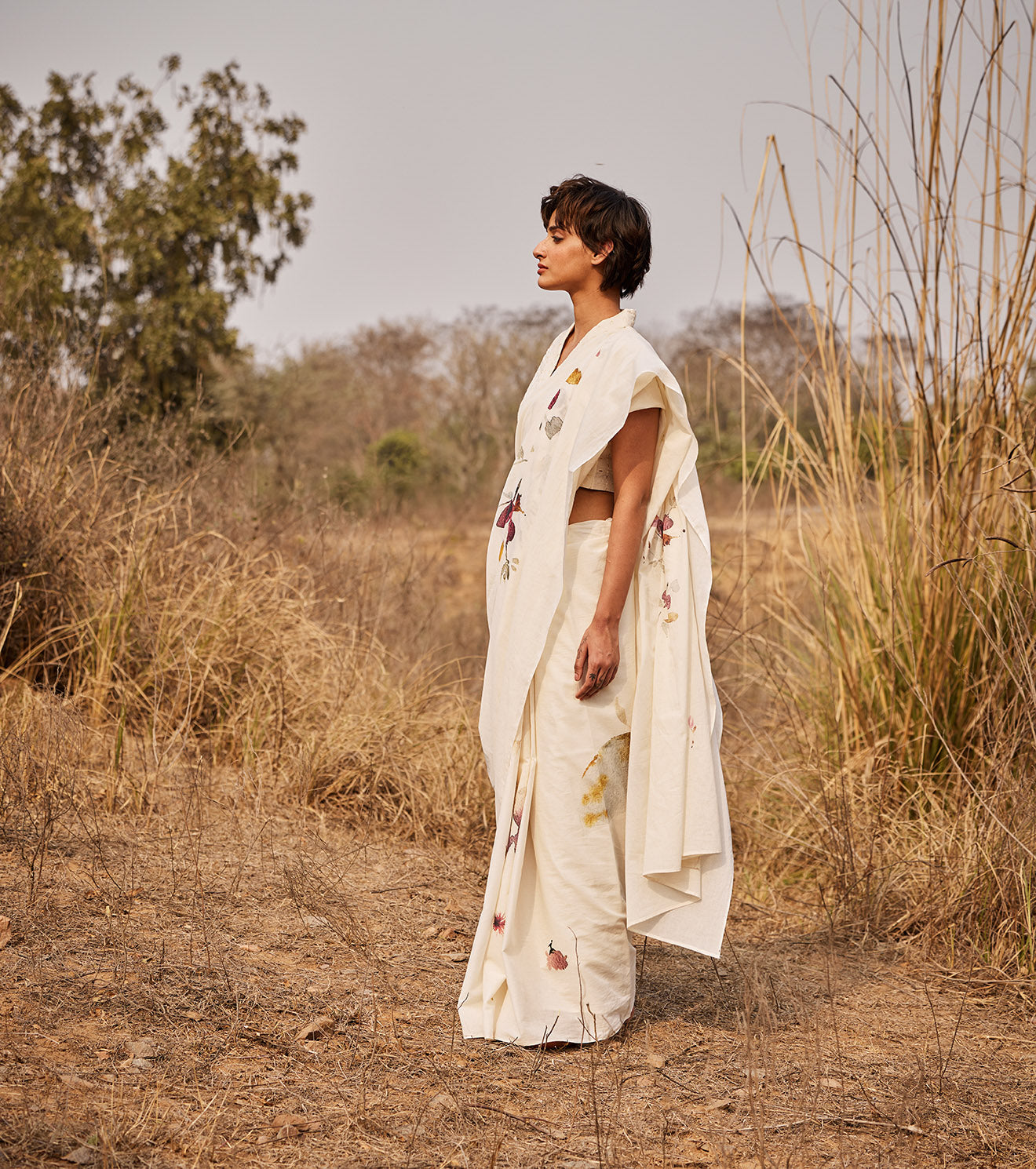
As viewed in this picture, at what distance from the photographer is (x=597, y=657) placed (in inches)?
83.2

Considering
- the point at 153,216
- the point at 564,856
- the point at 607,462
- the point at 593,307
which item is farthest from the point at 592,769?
the point at 153,216

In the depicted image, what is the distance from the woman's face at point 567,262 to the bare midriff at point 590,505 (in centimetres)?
43

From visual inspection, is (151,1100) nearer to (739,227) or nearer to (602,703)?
(602,703)

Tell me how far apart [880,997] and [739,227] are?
2306 mm

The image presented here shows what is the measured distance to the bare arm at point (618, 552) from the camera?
6.95 ft

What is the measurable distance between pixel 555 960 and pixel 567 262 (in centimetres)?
140

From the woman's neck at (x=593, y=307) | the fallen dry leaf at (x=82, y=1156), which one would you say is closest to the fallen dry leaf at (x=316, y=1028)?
the fallen dry leaf at (x=82, y=1156)

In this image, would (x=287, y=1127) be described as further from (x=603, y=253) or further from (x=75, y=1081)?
(x=603, y=253)

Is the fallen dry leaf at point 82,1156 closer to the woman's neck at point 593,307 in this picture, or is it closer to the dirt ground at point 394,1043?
the dirt ground at point 394,1043

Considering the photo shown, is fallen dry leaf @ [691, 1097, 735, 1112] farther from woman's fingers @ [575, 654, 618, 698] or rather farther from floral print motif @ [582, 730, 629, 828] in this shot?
woman's fingers @ [575, 654, 618, 698]

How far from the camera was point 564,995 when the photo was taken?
2.16m

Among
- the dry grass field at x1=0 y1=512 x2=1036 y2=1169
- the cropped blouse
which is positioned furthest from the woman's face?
the dry grass field at x1=0 y1=512 x2=1036 y2=1169

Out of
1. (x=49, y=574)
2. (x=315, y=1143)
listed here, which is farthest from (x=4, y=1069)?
(x=49, y=574)

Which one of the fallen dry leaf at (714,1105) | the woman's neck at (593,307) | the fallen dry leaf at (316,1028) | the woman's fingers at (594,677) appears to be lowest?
the fallen dry leaf at (714,1105)
